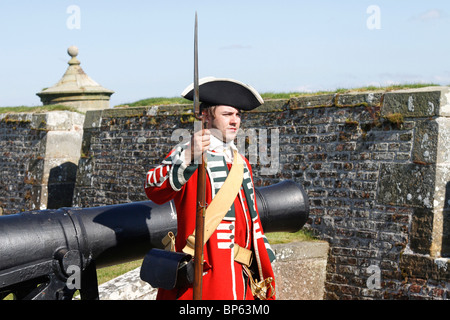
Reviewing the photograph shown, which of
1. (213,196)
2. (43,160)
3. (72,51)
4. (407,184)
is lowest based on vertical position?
(43,160)

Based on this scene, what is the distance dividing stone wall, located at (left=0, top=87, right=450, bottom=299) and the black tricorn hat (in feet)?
15.3

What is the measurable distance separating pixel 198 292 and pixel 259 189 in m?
1.73

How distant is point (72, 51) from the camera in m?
17.2

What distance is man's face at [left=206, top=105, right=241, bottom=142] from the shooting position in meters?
3.40

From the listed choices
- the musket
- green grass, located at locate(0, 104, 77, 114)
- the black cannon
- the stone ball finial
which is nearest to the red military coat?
the musket

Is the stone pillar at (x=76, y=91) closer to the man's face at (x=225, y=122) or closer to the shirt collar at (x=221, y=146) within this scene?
the shirt collar at (x=221, y=146)

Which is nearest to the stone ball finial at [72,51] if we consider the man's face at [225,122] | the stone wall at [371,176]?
the stone wall at [371,176]

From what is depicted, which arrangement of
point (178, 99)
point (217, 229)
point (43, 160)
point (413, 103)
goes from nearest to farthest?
point (217, 229), point (413, 103), point (178, 99), point (43, 160)

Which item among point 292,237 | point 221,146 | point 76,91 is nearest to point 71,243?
point 221,146

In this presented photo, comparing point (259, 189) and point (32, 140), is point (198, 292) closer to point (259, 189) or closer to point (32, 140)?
point (259, 189)

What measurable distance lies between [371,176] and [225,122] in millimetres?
5222

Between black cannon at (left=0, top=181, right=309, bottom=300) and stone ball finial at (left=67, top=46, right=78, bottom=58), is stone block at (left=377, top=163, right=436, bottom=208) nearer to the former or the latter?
black cannon at (left=0, top=181, right=309, bottom=300)

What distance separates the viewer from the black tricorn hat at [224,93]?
3408mm

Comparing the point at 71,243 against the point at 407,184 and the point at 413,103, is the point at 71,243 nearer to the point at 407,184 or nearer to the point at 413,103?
the point at 407,184
